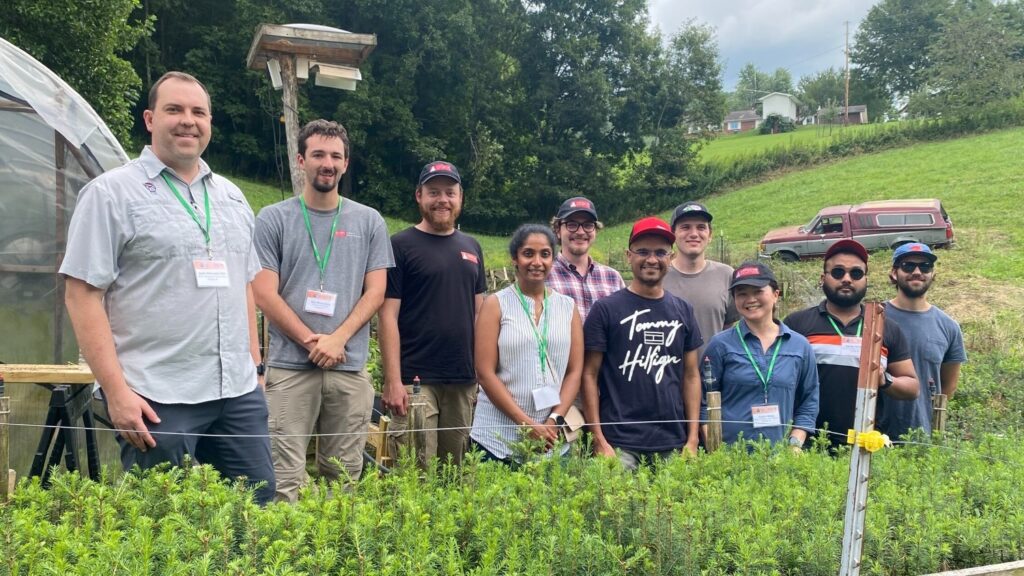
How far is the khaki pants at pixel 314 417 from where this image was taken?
144 inches

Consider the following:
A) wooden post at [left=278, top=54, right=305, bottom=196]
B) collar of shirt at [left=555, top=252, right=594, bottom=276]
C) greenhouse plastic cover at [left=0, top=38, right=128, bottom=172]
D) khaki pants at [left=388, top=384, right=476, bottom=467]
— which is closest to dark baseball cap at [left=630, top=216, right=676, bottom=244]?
collar of shirt at [left=555, top=252, right=594, bottom=276]

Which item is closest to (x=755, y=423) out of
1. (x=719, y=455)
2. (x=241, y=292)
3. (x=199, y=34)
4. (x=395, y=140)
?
(x=719, y=455)

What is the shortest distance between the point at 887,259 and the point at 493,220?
19553mm

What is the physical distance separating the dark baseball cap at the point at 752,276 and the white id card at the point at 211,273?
2714 mm

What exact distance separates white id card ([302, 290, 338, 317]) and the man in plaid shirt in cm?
139

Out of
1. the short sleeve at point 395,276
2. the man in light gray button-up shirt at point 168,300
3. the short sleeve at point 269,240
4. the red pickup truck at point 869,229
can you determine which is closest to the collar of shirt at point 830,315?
the short sleeve at point 395,276

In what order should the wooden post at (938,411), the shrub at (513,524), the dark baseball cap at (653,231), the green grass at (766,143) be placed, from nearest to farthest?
the shrub at (513,524) → the dark baseball cap at (653,231) → the wooden post at (938,411) → the green grass at (766,143)

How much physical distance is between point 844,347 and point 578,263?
1.65m

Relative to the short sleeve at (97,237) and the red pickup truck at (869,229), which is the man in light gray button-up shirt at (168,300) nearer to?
the short sleeve at (97,237)

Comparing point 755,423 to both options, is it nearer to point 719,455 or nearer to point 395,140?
point 719,455

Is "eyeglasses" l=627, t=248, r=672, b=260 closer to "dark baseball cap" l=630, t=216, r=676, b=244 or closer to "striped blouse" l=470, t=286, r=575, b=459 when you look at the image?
"dark baseball cap" l=630, t=216, r=676, b=244

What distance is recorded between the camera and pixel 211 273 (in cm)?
290

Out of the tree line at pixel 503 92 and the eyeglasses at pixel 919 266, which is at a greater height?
the tree line at pixel 503 92

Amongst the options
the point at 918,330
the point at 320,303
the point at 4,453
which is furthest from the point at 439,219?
the point at 918,330
